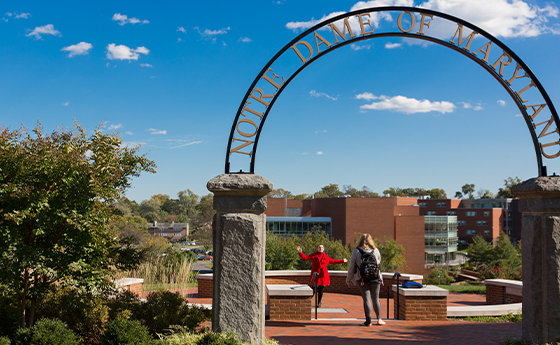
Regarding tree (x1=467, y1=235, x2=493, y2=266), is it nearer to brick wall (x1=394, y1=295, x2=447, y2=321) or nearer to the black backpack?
brick wall (x1=394, y1=295, x2=447, y2=321)

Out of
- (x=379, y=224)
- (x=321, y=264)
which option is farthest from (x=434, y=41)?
(x=379, y=224)

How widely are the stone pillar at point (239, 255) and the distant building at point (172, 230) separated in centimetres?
8251

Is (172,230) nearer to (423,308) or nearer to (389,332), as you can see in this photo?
(423,308)

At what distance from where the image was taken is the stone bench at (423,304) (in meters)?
7.85

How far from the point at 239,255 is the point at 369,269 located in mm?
2673

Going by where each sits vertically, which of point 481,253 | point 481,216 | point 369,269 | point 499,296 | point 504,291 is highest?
point 369,269

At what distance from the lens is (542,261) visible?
550 cm

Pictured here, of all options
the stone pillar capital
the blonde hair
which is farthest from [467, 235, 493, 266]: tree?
the stone pillar capital

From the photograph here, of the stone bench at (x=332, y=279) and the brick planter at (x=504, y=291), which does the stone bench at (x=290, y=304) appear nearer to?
the stone bench at (x=332, y=279)

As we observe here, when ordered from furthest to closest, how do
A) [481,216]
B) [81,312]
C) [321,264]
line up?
[481,216], [321,264], [81,312]

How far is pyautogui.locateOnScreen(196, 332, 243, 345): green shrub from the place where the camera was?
188 inches

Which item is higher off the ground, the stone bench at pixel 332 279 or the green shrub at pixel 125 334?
the green shrub at pixel 125 334

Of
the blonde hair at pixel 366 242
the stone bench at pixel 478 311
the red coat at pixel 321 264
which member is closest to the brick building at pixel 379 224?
the stone bench at pixel 478 311

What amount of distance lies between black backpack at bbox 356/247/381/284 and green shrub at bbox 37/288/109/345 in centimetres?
403
